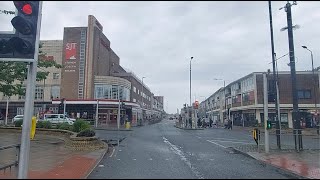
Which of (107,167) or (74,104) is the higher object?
(74,104)

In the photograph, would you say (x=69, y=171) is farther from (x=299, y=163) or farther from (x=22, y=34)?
(x=299, y=163)

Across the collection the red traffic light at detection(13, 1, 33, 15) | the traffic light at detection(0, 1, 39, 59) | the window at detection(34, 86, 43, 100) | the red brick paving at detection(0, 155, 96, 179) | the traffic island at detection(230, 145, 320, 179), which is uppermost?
the window at detection(34, 86, 43, 100)

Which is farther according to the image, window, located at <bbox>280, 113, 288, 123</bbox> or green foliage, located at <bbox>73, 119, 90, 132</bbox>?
window, located at <bbox>280, 113, 288, 123</bbox>

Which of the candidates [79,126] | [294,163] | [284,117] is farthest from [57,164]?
[284,117]

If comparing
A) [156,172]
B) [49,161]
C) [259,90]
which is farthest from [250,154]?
[259,90]

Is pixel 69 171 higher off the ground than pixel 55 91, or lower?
lower

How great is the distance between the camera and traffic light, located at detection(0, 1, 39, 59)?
8031 millimetres

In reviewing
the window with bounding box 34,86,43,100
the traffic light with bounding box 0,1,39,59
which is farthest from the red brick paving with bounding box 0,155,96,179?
the window with bounding box 34,86,43,100

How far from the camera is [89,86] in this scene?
6450 centimetres

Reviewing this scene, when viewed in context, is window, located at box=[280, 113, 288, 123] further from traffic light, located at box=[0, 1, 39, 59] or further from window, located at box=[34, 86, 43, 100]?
traffic light, located at box=[0, 1, 39, 59]

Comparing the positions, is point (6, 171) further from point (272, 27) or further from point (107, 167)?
point (272, 27)

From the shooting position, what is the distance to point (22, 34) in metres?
8.12

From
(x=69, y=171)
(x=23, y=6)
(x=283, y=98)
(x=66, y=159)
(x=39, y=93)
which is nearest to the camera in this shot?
(x=23, y=6)

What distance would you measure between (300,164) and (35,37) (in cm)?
1089
